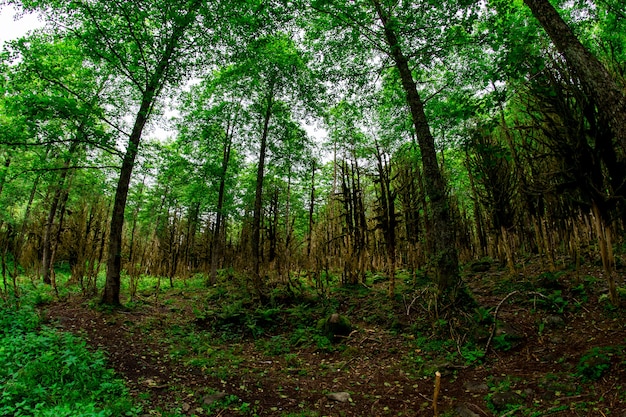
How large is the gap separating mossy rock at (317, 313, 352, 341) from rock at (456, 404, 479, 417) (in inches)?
117

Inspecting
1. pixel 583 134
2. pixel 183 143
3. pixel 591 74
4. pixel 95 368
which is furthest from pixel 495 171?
pixel 183 143

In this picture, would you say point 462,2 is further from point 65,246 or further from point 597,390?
point 65,246

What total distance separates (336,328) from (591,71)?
5.46m

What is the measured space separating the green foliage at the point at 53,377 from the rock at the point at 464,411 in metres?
3.48

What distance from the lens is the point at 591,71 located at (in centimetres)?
330

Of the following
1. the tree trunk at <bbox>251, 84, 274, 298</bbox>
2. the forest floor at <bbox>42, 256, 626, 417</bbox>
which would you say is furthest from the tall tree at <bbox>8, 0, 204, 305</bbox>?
the tree trunk at <bbox>251, 84, 274, 298</bbox>

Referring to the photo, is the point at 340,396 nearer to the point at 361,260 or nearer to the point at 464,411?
the point at 464,411

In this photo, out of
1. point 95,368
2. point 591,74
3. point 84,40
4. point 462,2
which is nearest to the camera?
point 591,74

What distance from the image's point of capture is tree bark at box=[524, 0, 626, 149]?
311cm

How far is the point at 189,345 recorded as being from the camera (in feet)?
19.3

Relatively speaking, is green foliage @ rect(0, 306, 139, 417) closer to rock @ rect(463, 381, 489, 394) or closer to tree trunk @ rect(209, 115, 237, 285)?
rock @ rect(463, 381, 489, 394)

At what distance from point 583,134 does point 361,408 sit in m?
4.72

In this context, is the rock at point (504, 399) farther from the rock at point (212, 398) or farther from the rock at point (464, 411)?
the rock at point (212, 398)

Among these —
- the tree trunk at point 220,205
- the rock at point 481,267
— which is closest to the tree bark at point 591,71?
the rock at point 481,267
